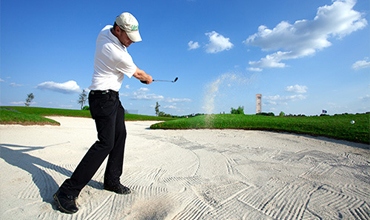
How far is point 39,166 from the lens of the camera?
3557 mm

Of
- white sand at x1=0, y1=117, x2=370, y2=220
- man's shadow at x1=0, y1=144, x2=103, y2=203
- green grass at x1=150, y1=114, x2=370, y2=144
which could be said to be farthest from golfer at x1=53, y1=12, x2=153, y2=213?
green grass at x1=150, y1=114, x2=370, y2=144

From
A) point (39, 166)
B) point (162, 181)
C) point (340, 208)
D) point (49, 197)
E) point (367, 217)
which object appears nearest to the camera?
point (367, 217)

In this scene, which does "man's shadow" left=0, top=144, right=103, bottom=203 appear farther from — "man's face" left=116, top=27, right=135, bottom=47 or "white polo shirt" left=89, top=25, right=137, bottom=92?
"man's face" left=116, top=27, right=135, bottom=47

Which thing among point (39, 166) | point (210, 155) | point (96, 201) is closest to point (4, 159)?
point (39, 166)

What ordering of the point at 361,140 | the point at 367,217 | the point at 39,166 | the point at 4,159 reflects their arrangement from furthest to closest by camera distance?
the point at 361,140 < the point at 4,159 < the point at 39,166 < the point at 367,217

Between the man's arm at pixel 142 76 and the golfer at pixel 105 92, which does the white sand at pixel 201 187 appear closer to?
the golfer at pixel 105 92

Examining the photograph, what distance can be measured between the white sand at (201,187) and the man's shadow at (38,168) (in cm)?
1

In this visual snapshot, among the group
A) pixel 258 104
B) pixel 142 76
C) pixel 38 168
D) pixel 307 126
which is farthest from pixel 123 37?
pixel 258 104

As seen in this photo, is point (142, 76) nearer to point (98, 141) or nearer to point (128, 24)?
point (128, 24)

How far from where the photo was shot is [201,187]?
9.11 feet

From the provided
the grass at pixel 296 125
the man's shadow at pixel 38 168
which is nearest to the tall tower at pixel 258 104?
the grass at pixel 296 125

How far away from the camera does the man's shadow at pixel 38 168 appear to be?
263 centimetres

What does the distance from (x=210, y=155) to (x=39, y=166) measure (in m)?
3.49

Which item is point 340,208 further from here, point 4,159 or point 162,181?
point 4,159
